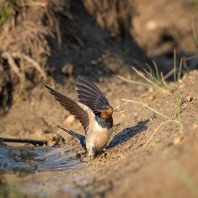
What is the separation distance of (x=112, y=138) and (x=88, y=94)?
0.61m

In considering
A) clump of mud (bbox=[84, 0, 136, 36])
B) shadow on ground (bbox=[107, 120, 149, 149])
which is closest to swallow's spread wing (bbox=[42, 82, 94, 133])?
shadow on ground (bbox=[107, 120, 149, 149])

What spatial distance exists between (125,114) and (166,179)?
10.6 feet

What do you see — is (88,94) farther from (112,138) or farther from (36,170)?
(36,170)

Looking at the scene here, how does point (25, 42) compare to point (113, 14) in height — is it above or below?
below

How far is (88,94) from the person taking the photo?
559 centimetres

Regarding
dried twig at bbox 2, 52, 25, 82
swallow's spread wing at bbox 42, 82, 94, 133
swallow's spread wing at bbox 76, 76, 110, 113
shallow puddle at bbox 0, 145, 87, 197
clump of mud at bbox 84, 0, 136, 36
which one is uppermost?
clump of mud at bbox 84, 0, 136, 36

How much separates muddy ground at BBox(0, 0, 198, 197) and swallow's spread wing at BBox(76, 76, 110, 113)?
0.49m

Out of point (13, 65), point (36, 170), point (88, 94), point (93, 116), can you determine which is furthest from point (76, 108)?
point (13, 65)

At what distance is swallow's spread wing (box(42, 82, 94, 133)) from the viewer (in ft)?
16.4

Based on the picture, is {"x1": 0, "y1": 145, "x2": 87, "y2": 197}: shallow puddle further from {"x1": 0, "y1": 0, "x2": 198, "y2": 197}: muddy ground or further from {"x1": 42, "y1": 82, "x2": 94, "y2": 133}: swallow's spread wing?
{"x1": 42, "y1": 82, "x2": 94, "y2": 133}: swallow's spread wing

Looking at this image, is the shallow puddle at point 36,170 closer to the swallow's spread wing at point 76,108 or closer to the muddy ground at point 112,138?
the muddy ground at point 112,138

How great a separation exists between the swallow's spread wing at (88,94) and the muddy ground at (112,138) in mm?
489

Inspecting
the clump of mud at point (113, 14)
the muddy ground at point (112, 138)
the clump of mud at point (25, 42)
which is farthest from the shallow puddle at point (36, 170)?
the clump of mud at point (113, 14)

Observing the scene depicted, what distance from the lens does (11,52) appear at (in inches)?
286
